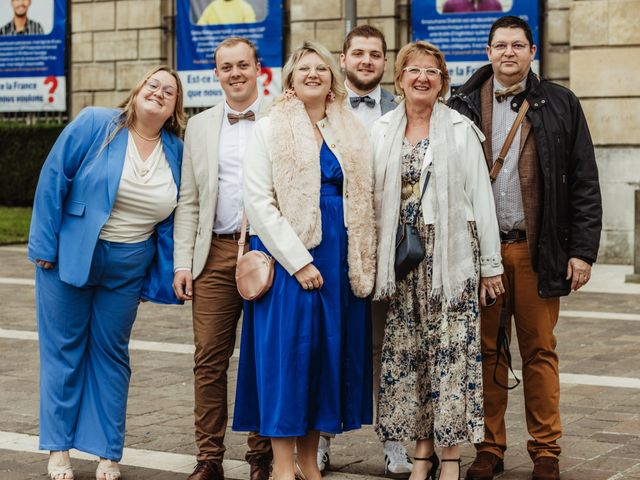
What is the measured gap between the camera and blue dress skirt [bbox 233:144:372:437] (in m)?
5.20

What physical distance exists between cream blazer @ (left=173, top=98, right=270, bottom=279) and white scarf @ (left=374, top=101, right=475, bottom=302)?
2.59 feet

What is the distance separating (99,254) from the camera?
5578mm

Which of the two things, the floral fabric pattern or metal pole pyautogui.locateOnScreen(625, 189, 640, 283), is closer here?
the floral fabric pattern

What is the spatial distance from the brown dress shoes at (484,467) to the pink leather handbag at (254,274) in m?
1.33

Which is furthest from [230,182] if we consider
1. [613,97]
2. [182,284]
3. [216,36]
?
[216,36]

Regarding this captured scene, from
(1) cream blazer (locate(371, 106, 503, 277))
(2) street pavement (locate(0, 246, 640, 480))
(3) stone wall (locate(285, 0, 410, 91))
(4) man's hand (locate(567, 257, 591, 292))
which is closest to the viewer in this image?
(1) cream blazer (locate(371, 106, 503, 277))

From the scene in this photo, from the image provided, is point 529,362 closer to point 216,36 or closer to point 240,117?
point 240,117

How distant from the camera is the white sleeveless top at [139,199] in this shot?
5605 mm

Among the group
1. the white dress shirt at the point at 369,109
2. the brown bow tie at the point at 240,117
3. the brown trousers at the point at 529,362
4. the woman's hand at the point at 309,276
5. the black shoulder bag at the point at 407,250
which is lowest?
the brown trousers at the point at 529,362

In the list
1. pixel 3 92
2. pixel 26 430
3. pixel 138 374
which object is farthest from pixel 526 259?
pixel 3 92

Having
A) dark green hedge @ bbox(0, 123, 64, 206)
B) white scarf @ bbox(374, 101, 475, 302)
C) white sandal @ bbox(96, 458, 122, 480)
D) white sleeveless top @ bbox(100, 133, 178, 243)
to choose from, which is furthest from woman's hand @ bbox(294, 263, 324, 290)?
dark green hedge @ bbox(0, 123, 64, 206)

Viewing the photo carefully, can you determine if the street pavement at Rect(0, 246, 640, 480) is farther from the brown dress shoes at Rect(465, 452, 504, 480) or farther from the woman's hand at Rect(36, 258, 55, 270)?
the woman's hand at Rect(36, 258, 55, 270)

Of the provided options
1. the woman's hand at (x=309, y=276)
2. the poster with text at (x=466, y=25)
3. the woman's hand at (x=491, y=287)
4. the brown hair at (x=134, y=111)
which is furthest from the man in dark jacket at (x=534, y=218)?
the poster with text at (x=466, y=25)

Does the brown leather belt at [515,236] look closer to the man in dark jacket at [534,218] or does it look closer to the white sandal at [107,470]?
the man in dark jacket at [534,218]
